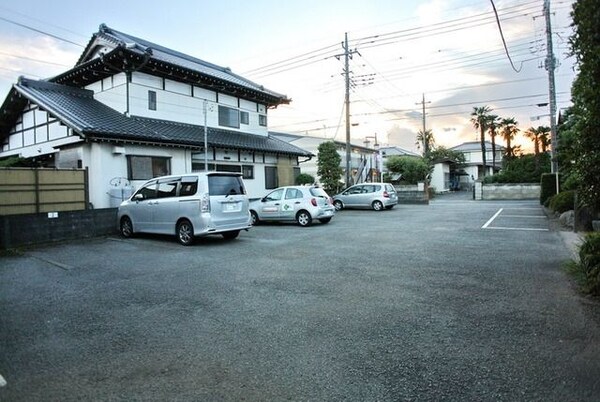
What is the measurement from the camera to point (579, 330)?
12.4ft

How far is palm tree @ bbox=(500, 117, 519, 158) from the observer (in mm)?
44656

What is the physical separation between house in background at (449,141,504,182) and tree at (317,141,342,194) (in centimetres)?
3314

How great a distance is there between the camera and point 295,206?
13.6 m

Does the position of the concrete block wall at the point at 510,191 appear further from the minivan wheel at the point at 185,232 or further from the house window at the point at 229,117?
the minivan wheel at the point at 185,232

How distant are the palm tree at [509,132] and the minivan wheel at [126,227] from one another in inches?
1772

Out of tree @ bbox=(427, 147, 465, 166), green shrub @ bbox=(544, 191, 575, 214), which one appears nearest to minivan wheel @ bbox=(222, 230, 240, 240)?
green shrub @ bbox=(544, 191, 575, 214)

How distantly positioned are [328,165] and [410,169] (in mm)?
12366

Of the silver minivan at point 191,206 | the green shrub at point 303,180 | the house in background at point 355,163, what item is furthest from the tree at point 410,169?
the silver minivan at point 191,206

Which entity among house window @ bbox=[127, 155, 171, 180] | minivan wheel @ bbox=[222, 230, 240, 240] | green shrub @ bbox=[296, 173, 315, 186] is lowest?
minivan wheel @ bbox=[222, 230, 240, 240]

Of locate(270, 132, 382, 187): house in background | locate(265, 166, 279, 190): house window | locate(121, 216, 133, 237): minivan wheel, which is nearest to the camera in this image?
locate(121, 216, 133, 237): minivan wheel

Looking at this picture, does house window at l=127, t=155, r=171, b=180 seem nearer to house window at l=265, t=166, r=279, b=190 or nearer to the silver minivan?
the silver minivan

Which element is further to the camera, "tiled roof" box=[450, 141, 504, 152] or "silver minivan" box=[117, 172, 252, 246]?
"tiled roof" box=[450, 141, 504, 152]

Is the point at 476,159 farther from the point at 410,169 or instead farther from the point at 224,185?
the point at 224,185

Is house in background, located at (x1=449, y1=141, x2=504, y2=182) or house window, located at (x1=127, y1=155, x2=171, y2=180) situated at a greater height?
house in background, located at (x1=449, y1=141, x2=504, y2=182)
